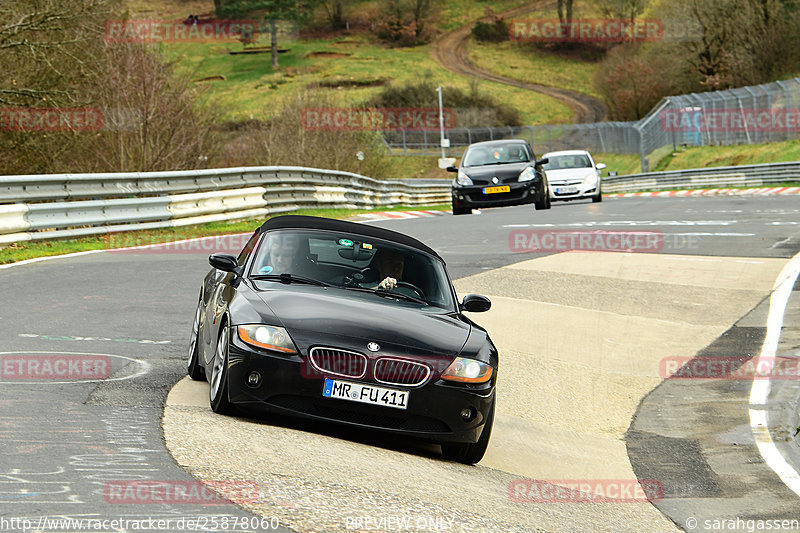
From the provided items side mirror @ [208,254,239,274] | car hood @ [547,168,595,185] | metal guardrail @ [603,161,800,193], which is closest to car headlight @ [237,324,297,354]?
side mirror @ [208,254,239,274]

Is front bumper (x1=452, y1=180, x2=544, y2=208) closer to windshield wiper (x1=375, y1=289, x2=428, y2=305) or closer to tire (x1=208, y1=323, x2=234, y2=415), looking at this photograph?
windshield wiper (x1=375, y1=289, x2=428, y2=305)

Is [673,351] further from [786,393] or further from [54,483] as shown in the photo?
[54,483]

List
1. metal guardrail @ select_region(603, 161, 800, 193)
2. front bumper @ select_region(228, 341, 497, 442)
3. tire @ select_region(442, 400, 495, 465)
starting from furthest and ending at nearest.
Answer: metal guardrail @ select_region(603, 161, 800, 193) → tire @ select_region(442, 400, 495, 465) → front bumper @ select_region(228, 341, 497, 442)

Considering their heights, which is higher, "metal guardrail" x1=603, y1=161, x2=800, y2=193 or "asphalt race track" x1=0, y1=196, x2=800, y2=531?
"asphalt race track" x1=0, y1=196, x2=800, y2=531

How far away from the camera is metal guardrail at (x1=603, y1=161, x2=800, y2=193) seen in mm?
40938

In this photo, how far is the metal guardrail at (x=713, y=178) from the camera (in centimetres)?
4094

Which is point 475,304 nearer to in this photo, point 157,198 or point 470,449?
point 470,449

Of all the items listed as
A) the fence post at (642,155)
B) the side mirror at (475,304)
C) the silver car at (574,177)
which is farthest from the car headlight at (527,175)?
the fence post at (642,155)

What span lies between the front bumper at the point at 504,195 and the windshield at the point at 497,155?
0.66m

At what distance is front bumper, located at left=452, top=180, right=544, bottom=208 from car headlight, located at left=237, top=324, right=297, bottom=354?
61.4 feet

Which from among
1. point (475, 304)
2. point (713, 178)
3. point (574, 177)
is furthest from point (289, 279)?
point (713, 178)

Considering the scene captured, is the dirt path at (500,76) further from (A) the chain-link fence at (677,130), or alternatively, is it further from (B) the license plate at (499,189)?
(B) the license plate at (499,189)

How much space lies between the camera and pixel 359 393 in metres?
6.42

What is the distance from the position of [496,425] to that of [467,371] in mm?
2094
